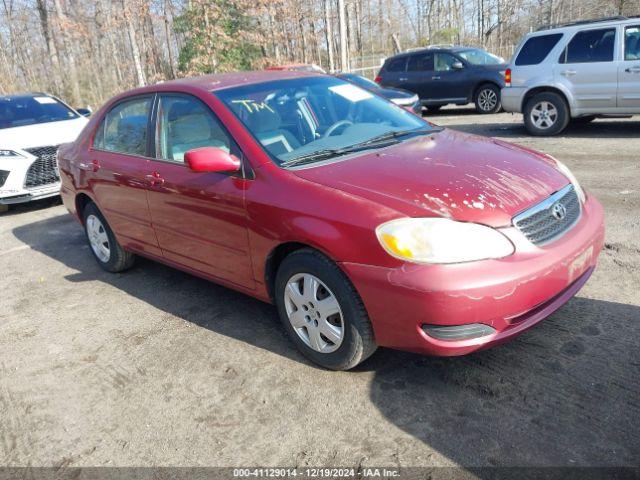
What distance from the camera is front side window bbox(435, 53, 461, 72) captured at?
573 inches

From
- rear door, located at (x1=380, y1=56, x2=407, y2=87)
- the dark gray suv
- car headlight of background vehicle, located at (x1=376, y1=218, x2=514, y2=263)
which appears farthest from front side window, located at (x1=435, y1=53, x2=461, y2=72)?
car headlight of background vehicle, located at (x1=376, y1=218, x2=514, y2=263)

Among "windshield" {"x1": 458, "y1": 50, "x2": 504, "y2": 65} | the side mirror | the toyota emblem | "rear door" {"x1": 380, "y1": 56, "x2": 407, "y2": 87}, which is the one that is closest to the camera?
the toyota emblem

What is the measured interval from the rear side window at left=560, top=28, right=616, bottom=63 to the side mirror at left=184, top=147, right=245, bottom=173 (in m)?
8.10

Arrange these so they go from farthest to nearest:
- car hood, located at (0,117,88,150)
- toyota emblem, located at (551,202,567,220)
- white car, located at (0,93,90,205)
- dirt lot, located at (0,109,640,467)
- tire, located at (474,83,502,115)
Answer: tire, located at (474,83,502,115) < car hood, located at (0,117,88,150) < white car, located at (0,93,90,205) < toyota emblem, located at (551,202,567,220) < dirt lot, located at (0,109,640,467)

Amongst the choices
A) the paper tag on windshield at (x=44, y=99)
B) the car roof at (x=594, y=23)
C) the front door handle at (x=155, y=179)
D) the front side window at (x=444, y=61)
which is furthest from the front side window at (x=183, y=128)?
the front side window at (x=444, y=61)

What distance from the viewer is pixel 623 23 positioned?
891 centimetres

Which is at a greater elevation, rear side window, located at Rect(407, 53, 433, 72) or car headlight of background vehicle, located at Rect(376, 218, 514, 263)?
rear side window, located at Rect(407, 53, 433, 72)

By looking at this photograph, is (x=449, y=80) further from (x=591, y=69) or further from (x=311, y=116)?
(x=311, y=116)

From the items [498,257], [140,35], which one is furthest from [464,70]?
[140,35]

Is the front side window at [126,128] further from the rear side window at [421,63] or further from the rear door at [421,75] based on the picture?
the rear side window at [421,63]

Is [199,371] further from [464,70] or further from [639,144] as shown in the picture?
[464,70]

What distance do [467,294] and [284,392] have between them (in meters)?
1.21

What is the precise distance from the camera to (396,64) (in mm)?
15688

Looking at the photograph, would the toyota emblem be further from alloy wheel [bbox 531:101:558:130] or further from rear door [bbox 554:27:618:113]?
alloy wheel [bbox 531:101:558:130]
